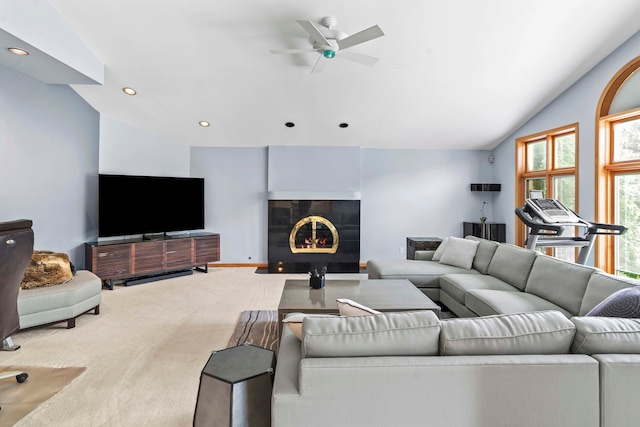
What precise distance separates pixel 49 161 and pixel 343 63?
11.9 ft

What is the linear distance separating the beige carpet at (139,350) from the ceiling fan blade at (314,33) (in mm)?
2704

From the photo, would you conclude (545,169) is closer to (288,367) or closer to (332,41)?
(332,41)

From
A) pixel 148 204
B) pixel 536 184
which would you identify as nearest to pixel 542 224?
pixel 536 184

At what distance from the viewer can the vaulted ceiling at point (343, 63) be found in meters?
3.21

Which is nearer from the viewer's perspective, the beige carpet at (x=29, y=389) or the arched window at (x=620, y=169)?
the beige carpet at (x=29, y=389)

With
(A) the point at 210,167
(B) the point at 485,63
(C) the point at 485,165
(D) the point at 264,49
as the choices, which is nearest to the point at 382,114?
(B) the point at 485,63

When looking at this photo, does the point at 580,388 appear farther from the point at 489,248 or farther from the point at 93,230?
the point at 93,230

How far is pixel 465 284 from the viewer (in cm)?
345

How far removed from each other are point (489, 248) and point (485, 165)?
119 inches

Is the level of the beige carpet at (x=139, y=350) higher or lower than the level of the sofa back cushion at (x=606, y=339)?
lower

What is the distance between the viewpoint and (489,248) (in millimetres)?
4066

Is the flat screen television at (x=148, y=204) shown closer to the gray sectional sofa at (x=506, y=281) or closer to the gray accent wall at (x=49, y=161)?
the gray accent wall at (x=49, y=161)

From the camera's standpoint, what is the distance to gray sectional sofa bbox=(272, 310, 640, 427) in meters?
1.23

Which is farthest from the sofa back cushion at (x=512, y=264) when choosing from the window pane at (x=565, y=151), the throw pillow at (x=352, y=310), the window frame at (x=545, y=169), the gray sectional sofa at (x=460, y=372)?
the throw pillow at (x=352, y=310)
